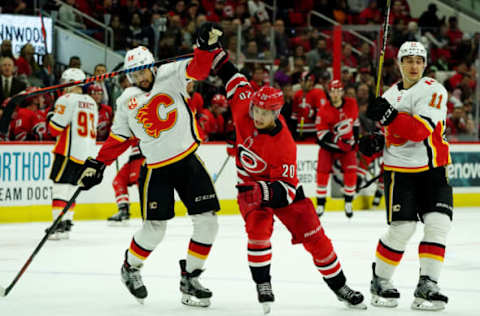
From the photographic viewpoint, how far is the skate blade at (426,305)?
446 cm

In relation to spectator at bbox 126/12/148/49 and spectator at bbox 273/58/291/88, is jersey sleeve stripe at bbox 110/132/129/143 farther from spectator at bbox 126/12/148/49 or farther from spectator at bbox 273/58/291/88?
spectator at bbox 273/58/291/88

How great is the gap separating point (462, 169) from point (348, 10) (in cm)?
454

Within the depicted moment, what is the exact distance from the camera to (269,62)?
1134 centimetres

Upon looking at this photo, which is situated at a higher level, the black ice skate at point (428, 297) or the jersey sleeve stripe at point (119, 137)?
the jersey sleeve stripe at point (119, 137)

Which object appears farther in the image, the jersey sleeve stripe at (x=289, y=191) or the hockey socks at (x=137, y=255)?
the hockey socks at (x=137, y=255)

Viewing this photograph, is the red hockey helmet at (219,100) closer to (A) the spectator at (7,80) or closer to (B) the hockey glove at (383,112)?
(A) the spectator at (7,80)

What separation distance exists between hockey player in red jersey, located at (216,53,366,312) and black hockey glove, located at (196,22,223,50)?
1.12ft

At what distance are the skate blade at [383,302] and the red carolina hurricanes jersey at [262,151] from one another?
0.78 meters

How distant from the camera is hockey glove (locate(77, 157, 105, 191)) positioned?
4766 mm

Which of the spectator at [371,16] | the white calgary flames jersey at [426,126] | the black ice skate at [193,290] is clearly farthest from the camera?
the spectator at [371,16]

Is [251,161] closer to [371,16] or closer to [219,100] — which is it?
[219,100]

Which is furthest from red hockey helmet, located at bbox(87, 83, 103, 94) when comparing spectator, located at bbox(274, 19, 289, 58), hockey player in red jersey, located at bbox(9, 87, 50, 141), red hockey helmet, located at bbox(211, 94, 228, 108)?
spectator, located at bbox(274, 19, 289, 58)

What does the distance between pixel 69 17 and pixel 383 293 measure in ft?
24.4

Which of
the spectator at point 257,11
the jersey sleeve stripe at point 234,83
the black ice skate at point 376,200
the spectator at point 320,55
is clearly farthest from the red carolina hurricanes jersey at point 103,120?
the jersey sleeve stripe at point 234,83
